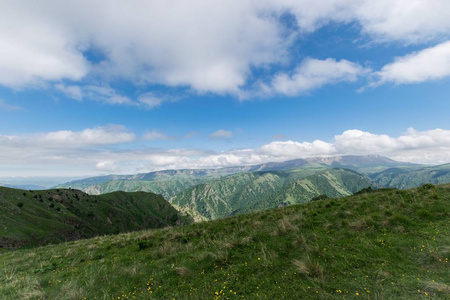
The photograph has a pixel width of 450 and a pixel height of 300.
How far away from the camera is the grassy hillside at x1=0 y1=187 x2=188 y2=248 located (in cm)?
6389

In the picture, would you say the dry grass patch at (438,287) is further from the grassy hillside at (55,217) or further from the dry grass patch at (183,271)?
the grassy hillside at (55,217)

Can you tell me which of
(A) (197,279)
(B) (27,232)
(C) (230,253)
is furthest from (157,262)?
(B) (27,232)

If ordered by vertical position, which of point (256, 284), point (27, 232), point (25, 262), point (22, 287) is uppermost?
point (256, 284)

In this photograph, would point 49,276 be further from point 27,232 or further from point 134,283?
point 27,232

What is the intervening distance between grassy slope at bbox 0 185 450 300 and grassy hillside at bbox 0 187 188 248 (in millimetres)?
70470

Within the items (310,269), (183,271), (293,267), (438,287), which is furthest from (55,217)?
(438,287)

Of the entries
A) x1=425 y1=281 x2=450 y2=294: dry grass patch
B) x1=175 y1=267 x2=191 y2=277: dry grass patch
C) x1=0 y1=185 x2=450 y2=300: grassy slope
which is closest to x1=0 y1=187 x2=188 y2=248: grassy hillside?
x1=0 y1=185 x2=450 y2=300: grassy slope

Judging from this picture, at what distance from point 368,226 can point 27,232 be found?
322 ft

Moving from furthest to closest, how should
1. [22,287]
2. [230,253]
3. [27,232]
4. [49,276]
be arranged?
[27,232] < [49,276] < [230,253] < [22,287]

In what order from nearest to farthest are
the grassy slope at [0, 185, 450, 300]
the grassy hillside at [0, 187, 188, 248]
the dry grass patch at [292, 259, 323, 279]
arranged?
the grassy slope at [0, 185, 450, 300] → the dry grass patch at [292, 259, 323, 279] → the grassy hillside at [0, 187, 188, 248]

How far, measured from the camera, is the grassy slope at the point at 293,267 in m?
5.83

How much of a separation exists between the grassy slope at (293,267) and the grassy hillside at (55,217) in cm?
7047

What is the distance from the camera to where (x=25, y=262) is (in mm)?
13469

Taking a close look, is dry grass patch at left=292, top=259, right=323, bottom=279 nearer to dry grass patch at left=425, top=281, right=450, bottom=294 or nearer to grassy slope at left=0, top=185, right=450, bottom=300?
grassy slope at left=0, top=185, right=450, bottom=300
